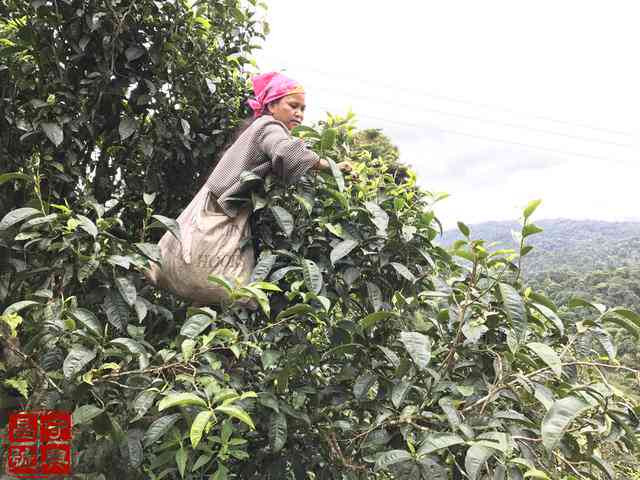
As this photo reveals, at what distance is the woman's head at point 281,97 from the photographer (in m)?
1.69

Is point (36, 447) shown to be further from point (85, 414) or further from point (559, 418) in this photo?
point (559, 418)

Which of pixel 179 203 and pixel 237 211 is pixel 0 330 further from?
pixel 179 203

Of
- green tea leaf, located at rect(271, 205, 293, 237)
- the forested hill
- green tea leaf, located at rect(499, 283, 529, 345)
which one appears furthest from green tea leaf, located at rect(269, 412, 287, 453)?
the forested hill

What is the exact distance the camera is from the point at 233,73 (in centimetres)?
201

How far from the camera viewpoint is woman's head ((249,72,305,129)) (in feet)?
5.53

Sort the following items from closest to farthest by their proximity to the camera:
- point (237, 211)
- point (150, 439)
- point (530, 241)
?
point (150, 439) → point (530, 241) → point (237, 211)

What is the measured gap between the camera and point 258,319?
4.95ft

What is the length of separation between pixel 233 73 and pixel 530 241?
1354 mm

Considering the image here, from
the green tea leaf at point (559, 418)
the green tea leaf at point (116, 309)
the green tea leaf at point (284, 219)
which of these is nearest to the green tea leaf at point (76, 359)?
the green tea leaf at point (116, 309)

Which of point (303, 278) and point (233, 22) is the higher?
point (233, 22)

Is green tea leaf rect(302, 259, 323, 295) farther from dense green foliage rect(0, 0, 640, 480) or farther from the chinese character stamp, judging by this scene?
the chinese character stamp

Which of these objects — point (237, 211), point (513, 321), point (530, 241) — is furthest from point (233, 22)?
point (513, 321)

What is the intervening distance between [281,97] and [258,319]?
29.1 inches

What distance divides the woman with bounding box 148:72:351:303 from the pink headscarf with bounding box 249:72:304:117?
0.12 metres
